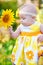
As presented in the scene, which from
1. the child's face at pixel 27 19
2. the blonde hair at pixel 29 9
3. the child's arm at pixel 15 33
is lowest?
the child's arm at pixel 15 33

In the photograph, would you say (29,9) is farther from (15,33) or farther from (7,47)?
(7,47)

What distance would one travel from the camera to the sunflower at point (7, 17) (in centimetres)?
162

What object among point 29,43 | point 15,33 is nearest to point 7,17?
point 15,33

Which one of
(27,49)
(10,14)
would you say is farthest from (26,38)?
(10,14)

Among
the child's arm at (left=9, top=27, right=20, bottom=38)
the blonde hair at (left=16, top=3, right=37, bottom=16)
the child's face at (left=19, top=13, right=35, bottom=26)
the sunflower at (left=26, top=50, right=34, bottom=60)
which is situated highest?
the blonde hair at (left=16, top=3, right=37, bottom=16)

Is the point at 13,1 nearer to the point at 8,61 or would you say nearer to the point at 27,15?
the point at 27,15

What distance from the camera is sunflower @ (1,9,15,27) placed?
1.62m

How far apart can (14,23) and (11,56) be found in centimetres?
22

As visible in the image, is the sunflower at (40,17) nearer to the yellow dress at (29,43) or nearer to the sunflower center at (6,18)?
the yellow dress at (29,43)

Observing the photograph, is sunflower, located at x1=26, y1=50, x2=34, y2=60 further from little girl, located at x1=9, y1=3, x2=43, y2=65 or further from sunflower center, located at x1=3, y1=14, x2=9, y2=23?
sunflower center, located at x1=3, y1=14, x2=9, y2=23

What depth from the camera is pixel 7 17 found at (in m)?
1.61

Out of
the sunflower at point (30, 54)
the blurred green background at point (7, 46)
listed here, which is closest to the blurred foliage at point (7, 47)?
the blurred green background at point (7, 46)

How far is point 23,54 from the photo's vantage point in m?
1.63

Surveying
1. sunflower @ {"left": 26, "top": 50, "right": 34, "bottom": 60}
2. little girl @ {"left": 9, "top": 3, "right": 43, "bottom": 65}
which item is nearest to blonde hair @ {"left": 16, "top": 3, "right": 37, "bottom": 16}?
little girl @ {"left": 9, "top": 3, "right": 43, "bottom": 65}
